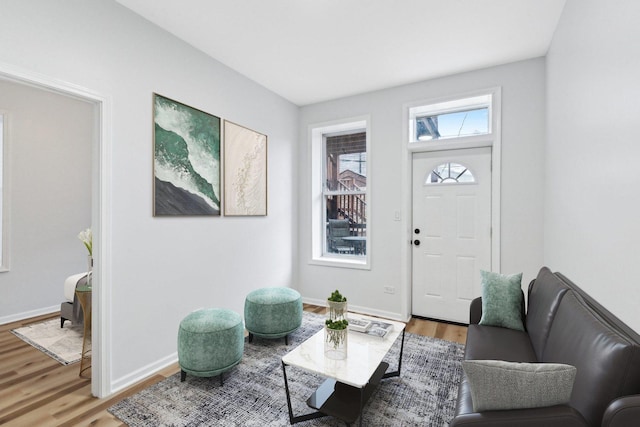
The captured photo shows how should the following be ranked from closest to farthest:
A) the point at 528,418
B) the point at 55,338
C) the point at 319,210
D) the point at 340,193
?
the point at 528,418
the point at 55,338
the point at 340,193
the point at 319,210

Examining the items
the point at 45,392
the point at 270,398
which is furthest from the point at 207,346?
the point at 45,392

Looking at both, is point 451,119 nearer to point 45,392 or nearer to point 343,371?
point 343,371

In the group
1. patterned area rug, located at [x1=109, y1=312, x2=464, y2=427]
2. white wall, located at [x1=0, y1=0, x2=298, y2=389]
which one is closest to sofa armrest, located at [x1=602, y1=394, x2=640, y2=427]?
patterned area rug, located at [x1=109, y1=312, x2=464, y2=427]

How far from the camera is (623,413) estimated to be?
85cm

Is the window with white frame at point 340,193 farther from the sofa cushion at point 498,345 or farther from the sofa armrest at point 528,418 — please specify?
the sofa armrest at point 528,418

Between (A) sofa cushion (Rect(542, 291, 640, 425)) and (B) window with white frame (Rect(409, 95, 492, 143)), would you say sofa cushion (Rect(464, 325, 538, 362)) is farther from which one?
(B) window with white frame (Rect(409, 95, 492, 143))

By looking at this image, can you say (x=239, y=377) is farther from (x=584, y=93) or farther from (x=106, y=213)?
(x=584, y=93)

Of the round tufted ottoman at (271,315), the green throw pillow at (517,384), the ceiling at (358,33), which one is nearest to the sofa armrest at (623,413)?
the green throw pillow at (517,384)

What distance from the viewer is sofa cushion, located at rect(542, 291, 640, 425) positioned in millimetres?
951

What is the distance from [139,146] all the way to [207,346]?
160cm

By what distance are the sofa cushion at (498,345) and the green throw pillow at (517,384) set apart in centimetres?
66

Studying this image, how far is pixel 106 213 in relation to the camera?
2.07m

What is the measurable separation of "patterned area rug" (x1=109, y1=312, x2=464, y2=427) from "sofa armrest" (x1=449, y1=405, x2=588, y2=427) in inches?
36.7

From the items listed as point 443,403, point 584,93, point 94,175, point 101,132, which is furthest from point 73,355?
point 584,93
